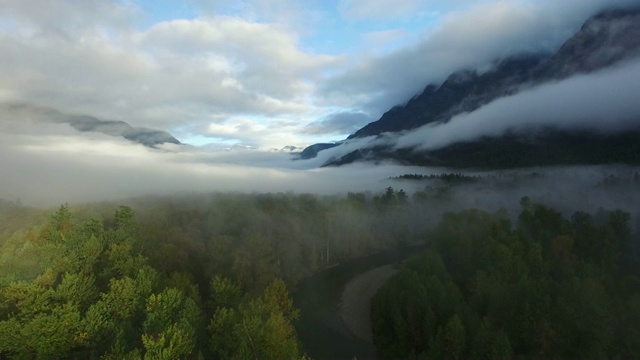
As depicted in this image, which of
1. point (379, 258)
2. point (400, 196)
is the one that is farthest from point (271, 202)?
point (400, 196)

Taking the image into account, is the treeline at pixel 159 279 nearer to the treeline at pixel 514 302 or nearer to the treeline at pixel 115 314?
the treeline at pixel 115 314

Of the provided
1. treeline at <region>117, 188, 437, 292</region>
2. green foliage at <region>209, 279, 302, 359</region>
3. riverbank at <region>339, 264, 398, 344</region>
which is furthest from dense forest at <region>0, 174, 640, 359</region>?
riverbank at <region>339, 264, 398, 344</region>

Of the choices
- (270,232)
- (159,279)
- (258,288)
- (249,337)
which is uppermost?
(159,279)

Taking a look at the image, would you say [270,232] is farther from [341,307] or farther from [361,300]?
[361,300]

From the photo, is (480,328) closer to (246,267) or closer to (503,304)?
(503,304)

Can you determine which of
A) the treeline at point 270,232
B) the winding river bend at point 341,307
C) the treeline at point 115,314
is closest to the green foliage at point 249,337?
the treeline at point 115,314

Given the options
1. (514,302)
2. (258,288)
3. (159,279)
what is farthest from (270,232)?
(514,302)

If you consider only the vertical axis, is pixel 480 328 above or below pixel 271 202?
below
